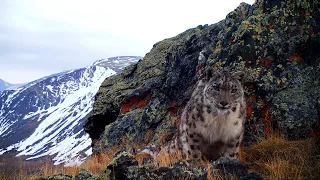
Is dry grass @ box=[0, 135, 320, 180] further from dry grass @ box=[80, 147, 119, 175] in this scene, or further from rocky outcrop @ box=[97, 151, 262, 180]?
rocky outcrop @ box=[97, 151, 262, 180]

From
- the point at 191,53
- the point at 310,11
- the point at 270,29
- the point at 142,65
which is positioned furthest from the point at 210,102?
the point at 142,65

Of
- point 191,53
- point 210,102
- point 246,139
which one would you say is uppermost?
point 191,53

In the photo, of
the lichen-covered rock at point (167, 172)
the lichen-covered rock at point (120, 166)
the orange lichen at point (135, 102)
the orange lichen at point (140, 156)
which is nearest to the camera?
the lichen-covered rock at point (167, 172)

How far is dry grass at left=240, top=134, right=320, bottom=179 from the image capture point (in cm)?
762

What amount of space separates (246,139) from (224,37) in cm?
411

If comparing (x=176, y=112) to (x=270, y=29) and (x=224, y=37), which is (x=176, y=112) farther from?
(x=270, y=29)

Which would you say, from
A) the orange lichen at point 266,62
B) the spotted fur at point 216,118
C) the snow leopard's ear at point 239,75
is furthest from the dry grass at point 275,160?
the orange lichen at point 266,62

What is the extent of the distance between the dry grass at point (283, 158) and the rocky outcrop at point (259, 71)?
1064mm

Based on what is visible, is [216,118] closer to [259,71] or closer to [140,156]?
[259,71]

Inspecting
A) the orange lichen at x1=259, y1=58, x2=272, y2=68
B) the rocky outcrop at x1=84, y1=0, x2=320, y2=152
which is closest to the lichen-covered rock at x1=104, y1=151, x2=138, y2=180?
the rocky outcrop at x1=84, y1=0, x2=320, y2=152

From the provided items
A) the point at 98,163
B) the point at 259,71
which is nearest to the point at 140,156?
the point at 98,163

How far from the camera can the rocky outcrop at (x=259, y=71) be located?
11.3 metres

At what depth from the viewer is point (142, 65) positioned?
2059cm

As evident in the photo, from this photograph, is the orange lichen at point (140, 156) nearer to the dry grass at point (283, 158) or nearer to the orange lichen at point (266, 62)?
the dry grass at point (283, 158)
